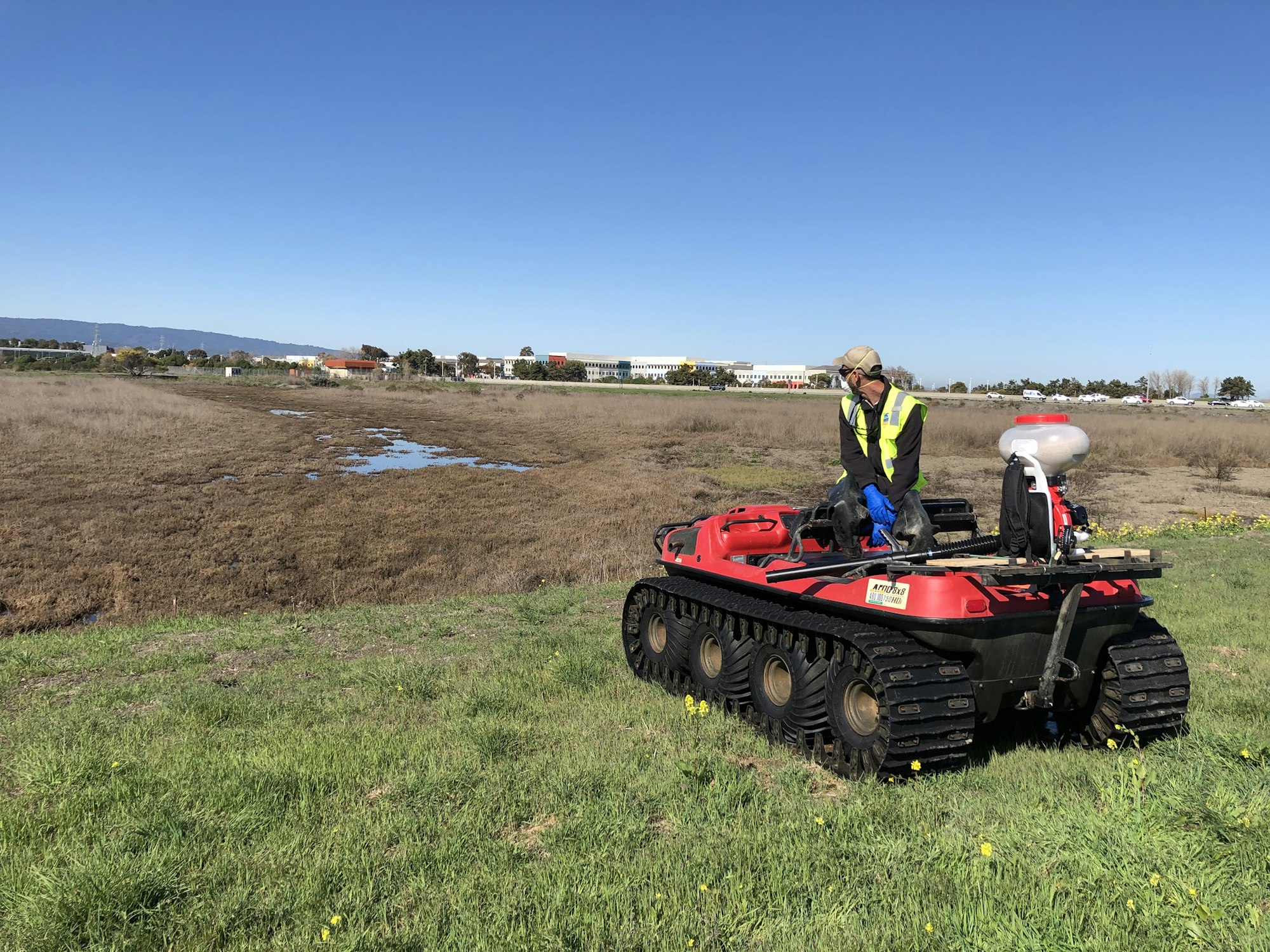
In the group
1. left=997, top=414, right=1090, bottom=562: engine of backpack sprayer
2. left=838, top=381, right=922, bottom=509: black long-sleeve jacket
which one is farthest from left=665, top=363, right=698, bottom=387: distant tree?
left=997, top=414, right=1090, bottom=562: engine of backpack sprayer

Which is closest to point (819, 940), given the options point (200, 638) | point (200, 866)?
point (200, 866)

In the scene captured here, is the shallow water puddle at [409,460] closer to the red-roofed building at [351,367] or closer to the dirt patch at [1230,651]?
the dirt patch at [1230,651]

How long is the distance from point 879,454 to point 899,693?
1.84m

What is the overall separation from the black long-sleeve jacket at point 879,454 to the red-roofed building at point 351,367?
16662cm

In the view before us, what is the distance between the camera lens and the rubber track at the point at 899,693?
4551 millimetres

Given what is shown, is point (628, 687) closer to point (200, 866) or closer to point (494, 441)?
point (200, 866)

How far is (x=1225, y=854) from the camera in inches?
144

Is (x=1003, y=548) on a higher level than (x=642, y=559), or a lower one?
higher

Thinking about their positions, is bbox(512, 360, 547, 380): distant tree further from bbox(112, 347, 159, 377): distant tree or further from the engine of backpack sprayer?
the engine of backpack sprayer

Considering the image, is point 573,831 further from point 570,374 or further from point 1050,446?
point 570,374

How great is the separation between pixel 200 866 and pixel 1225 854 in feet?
15.1

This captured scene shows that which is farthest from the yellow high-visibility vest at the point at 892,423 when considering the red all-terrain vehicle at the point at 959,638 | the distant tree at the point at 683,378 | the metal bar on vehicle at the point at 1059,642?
the distant tree at the point at 683,378

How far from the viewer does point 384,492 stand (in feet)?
74.9

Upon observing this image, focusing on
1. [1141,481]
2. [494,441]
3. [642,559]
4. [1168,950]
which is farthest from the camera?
[494,441]
